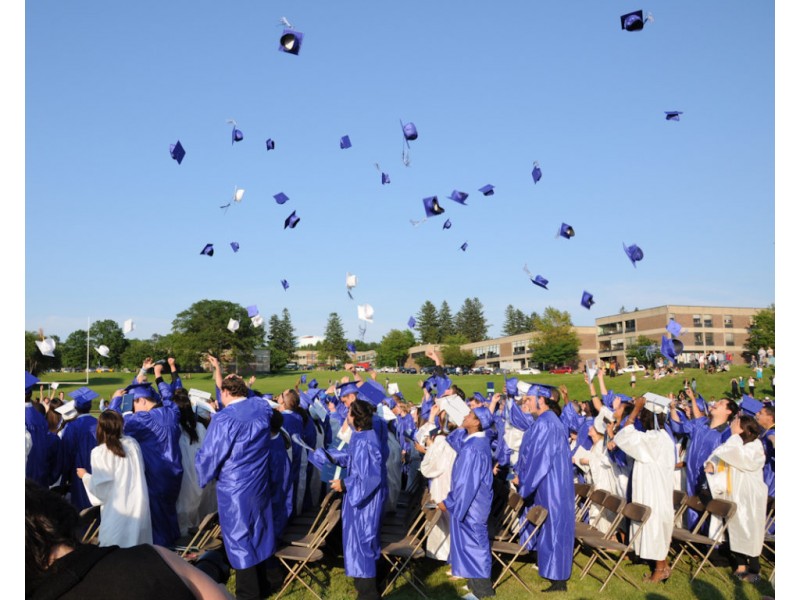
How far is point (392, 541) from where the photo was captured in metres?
7.41

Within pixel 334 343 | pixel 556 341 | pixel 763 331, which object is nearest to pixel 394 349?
pixel 334 343

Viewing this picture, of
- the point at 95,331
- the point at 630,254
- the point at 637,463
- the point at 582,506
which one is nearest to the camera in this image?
the point at 637,463

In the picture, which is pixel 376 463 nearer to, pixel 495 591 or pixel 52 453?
pixel 495 591

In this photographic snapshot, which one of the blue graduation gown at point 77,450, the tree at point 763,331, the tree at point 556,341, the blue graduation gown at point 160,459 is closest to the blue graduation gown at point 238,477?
the blue graduation gown at point 160,459

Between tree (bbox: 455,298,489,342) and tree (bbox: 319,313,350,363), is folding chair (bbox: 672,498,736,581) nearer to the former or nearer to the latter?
tree (bbox: 319,313,350,363)

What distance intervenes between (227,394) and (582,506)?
554 centimetres

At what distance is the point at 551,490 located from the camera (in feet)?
23.9

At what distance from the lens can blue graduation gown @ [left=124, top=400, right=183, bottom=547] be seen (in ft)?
25.3

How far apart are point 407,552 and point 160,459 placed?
10.9 ft

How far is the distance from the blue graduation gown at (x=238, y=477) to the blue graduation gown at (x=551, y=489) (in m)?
3.10

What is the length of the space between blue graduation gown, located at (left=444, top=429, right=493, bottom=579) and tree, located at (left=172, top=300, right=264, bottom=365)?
78.6 meters

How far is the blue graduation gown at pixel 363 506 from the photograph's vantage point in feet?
21.3

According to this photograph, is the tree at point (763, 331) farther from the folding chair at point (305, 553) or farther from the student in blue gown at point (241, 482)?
the student in blue gown at point (241, 482)

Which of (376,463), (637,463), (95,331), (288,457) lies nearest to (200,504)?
(288,457)
